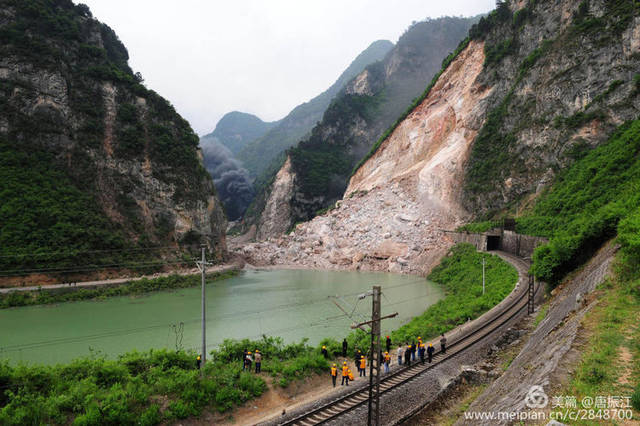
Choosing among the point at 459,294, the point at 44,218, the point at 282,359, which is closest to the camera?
the point at 282,359

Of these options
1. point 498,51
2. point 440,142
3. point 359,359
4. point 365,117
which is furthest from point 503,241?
point 365,117

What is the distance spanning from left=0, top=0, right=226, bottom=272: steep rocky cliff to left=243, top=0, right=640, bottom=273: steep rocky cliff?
739 inches

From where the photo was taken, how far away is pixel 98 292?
33125 millimetres

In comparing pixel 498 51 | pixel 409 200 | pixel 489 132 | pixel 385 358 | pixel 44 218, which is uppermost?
pixel 498 51

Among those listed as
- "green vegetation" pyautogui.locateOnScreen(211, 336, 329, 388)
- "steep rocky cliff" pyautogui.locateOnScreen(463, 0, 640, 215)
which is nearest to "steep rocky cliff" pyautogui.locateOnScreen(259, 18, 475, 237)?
"steep rocky cliff" pyautogui.locateOnScreen(463, 0, 640, 215)

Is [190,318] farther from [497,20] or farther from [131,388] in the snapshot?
[497,20]

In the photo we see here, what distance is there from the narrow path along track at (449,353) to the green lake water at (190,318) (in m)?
5.26

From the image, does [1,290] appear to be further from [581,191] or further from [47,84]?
[581,191]

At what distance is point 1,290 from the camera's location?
28.8m

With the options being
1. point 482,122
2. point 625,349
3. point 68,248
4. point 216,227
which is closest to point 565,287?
point 625,349

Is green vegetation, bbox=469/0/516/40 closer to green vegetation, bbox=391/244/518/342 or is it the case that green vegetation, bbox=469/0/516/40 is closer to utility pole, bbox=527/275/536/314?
green vegetation, bbox=391/244/518/342

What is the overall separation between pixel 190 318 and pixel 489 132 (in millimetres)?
43299

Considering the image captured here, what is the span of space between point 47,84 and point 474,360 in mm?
53524

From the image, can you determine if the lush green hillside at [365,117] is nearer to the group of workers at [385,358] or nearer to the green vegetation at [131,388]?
the group of workers at [385,358]
